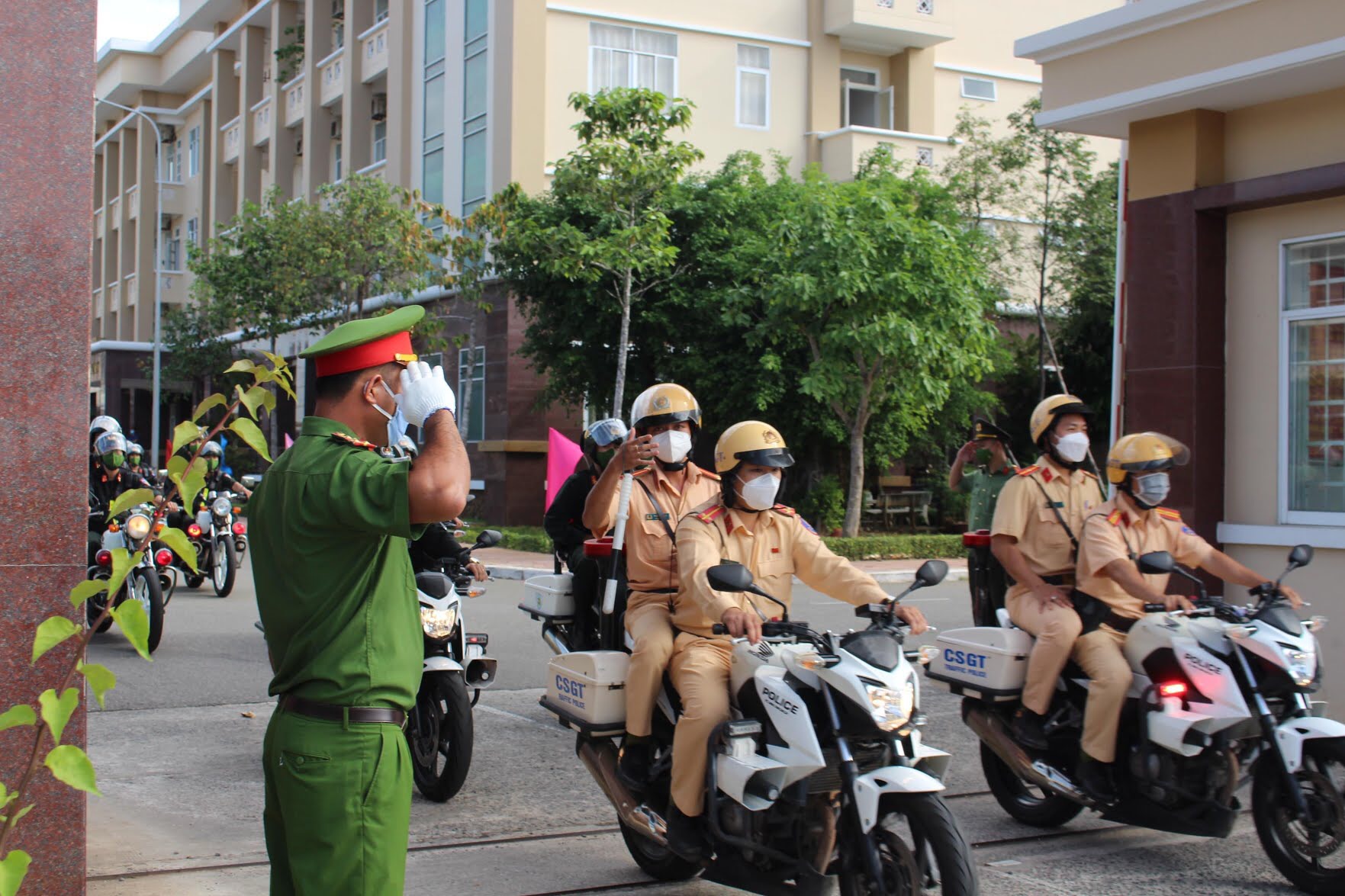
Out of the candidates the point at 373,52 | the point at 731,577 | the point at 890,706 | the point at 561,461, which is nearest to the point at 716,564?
the point at 731,577

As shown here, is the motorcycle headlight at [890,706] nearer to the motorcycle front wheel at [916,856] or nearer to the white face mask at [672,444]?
the motorcycle front wheel at [916,856]

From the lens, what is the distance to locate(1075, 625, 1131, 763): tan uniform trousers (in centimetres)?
571

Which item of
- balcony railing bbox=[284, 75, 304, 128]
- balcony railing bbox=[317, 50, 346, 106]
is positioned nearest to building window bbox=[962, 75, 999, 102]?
balcony railing bbox=[317, 50, 346, 106]

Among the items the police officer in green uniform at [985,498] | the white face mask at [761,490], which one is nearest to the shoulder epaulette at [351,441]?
the white face mask at [761,490]

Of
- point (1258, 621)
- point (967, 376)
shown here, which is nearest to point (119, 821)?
point (1258, 621)

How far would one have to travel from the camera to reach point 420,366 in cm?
340

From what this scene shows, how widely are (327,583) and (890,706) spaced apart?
6.25 ft

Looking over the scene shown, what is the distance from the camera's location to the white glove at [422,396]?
3240 millimetres

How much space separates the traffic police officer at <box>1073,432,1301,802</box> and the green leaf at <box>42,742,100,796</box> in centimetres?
433

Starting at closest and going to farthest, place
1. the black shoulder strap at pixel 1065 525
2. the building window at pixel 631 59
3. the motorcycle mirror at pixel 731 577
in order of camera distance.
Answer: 1. the motorcycle mirror at pixel 731 577
2. the black shoulder strap at pixel 1065 525
3. the building window at pixel 631 59

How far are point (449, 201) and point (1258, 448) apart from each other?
2132 cm

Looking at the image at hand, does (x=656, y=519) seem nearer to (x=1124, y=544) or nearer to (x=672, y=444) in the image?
(x=672, y=444)

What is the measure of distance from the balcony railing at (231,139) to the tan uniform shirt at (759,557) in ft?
131

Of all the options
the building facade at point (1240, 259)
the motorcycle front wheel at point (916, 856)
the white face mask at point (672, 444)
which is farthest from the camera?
the building facade at point (1240, 259)
